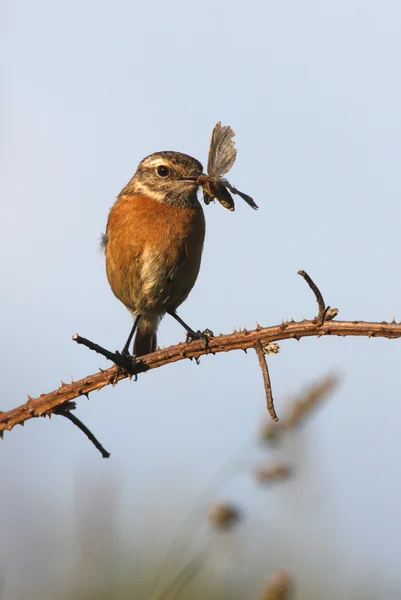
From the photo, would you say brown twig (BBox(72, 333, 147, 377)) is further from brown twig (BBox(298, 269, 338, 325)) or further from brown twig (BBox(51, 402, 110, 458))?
brown twig (BBox(298, 269, 338, 325))

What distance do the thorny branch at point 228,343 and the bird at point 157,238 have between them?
6.98 ft

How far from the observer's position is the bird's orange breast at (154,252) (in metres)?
6.08

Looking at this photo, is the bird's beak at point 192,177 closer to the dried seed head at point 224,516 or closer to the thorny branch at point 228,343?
the thorny branch at point 228,343

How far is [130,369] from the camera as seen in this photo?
3844 millimetres

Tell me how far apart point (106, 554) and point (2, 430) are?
26.9 inches

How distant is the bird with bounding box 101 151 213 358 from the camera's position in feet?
20.0

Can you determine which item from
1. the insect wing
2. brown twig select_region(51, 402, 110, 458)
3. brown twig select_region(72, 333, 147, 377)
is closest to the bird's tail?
the insect wing

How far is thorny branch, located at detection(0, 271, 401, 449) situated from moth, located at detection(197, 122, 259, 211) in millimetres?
673

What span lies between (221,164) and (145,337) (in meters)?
3.32

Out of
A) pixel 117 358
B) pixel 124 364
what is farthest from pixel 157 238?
pixel 117 358

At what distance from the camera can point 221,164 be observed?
429 centimetres

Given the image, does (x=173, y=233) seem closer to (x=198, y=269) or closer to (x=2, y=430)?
(x=198, y=269)

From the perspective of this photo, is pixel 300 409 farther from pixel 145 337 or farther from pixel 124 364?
pixel 145 337

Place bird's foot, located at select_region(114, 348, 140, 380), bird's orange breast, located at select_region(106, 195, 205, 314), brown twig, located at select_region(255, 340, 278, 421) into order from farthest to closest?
bird's orange breast, located at select_region(106, 195, 205, 314) → bird's foot, located at select_region(114, 348, 140, 380) → brown twig, located at select_region(255, 340, 278, 421)
